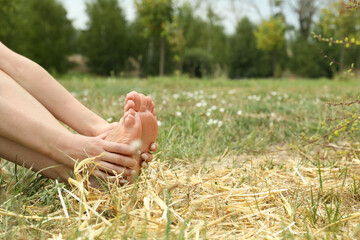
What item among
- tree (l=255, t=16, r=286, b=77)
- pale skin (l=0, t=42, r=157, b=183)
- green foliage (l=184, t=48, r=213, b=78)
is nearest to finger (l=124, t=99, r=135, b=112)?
pale skin (l=0, t=42, r=157, b=183)

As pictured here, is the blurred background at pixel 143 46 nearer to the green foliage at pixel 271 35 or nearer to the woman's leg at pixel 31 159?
the green foliage at pixel 271 35

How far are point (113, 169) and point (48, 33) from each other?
17064 millimetres

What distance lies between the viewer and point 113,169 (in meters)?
1.29

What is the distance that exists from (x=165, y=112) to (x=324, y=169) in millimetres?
1697

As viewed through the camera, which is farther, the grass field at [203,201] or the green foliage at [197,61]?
the green foliage at [197,61]

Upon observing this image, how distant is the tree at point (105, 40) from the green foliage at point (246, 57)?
595 centimetres

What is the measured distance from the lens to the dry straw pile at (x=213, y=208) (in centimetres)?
101

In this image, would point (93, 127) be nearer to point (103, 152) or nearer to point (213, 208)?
point (103, 152)

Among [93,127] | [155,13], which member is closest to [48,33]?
[155,13]

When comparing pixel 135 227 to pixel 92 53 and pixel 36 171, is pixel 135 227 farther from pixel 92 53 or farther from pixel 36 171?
pixel 92 53

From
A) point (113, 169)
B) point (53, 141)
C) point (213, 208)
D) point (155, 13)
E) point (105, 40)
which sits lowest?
point (213, 208)

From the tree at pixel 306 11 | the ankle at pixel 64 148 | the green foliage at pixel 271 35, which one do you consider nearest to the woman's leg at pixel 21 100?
the ankle at pixel 64 148

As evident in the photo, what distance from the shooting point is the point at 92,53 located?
17.4 meters

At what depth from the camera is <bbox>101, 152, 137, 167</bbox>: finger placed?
1.27m
